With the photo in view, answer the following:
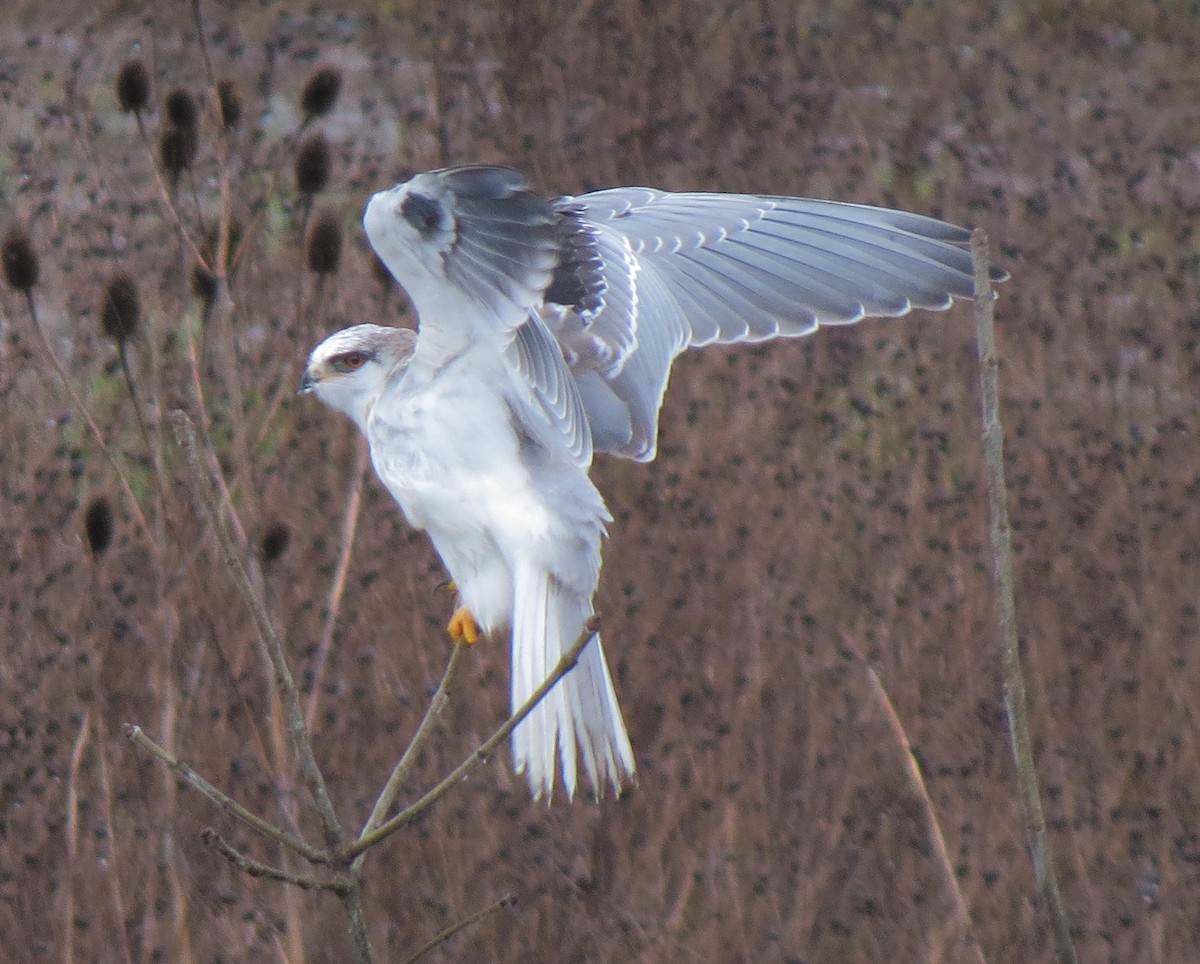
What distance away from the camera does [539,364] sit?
286 cm

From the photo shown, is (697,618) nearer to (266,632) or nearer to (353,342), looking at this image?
(353,342)

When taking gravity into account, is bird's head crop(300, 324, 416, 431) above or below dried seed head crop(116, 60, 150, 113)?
below

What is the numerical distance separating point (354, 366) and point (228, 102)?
21.5 inches

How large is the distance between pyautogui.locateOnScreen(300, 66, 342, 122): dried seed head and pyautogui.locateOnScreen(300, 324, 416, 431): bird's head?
415mm

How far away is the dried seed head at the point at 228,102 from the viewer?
9.57 feet

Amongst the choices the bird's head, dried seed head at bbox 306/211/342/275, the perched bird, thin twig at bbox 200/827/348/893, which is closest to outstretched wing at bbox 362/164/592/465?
the perched bird

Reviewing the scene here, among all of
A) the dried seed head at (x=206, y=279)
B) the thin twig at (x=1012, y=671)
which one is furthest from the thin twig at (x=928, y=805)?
the dried seed head at (x=206, y=279)

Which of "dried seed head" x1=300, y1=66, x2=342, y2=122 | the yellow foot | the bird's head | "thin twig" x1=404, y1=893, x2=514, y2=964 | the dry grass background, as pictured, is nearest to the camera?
"thin twig" x1=404, y1=893, x2=514, y2=964

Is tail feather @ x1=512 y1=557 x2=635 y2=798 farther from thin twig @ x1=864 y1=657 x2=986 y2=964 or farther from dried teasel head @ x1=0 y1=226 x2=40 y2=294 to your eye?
dried teasel head @ x1=0 y1=226 x2=40 y2=294

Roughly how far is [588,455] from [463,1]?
192 inches

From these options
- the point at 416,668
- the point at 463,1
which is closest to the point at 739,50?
the point at 463,1

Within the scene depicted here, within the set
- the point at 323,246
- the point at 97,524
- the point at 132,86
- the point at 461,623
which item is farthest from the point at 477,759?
the point at 132,86

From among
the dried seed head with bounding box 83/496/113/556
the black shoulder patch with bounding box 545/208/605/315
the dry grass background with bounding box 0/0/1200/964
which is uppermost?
the black shoulder patch with bounding box 545/208/605/315

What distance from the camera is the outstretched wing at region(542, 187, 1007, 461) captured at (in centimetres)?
326
